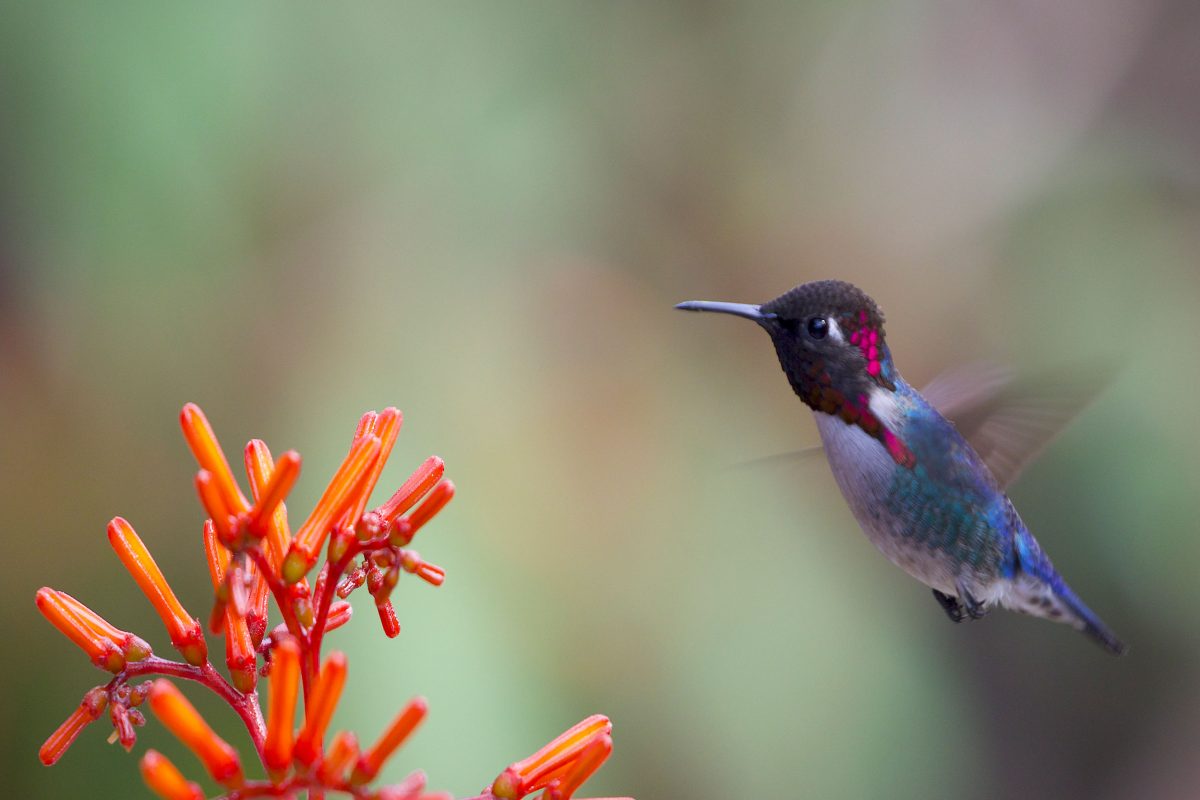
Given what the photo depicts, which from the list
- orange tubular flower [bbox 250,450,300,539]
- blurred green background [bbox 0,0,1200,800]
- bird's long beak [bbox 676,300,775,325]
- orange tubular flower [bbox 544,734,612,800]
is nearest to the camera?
orange tubular flower [bbox 250,450,300,539]

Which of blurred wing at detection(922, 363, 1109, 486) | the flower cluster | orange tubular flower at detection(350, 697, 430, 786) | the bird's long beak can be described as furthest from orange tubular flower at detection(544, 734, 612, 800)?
blurred wing at detection(922, 363, 1109, 486)

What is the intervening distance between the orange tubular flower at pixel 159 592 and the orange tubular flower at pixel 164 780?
0.23 meters

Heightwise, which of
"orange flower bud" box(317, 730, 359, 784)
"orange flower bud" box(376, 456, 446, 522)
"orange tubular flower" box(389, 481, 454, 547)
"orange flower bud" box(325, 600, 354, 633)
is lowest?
"orange flower bud" box(317, 730, 359, 784)

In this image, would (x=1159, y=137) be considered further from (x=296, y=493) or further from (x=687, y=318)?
(x=296, y=493)

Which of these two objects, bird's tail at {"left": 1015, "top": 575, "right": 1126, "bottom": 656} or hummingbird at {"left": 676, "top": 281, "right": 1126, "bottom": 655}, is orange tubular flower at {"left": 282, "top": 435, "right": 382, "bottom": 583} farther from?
bird's tail at {"left": 1015, "top": 575, "right": 1126, "bottom": 656}

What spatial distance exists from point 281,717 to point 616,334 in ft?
7.49

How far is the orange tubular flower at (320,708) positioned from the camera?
0.96m

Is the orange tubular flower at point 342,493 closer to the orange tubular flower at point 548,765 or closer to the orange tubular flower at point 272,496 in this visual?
the orange tubular flower at point 272,496

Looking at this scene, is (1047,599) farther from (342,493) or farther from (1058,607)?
(342,493)

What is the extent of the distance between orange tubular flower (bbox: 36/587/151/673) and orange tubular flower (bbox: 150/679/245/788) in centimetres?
23

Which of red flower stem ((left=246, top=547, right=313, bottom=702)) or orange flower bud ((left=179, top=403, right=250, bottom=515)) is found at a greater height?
orange flower bud ((left=179, top=403, right=250, bottom=515))

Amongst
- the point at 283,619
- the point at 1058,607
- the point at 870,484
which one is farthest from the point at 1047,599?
the point at 283,619

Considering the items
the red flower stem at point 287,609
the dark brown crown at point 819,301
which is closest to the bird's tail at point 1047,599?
the dark brown crown at point 819,301

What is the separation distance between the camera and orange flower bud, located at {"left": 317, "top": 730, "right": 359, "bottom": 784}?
0.97 metres
